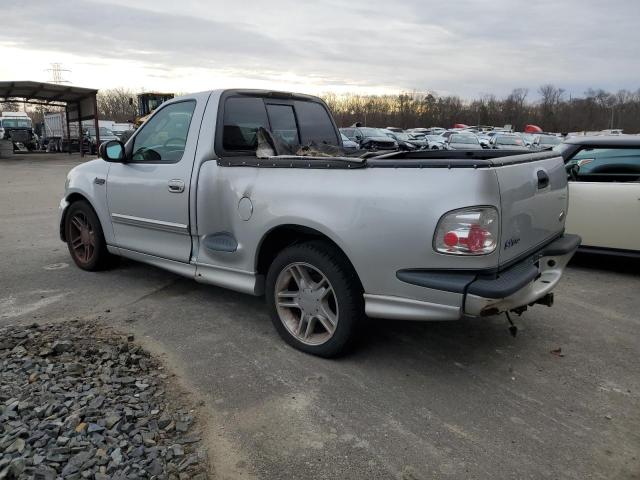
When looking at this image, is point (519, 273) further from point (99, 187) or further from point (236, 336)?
point (99, 187)

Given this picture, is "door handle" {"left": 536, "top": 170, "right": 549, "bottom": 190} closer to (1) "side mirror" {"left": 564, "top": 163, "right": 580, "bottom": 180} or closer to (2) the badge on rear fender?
(2) the badge on rear fender

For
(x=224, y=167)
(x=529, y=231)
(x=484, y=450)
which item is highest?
(x=224, y=167)

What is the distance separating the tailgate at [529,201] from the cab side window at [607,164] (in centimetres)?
264

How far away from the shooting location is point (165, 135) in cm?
487

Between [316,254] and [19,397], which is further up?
[316,254]

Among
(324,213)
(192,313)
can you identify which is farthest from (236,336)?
(324,213)

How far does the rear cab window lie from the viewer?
449 cm

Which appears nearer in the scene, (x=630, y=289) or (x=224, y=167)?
(x=224, y=167)

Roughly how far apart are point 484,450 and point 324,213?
169 cm

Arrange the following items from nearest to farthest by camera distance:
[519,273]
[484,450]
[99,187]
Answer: [484,450] → [519,273] → [99,187]

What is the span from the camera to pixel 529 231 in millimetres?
3453

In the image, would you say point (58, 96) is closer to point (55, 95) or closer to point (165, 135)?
point (55, 95)

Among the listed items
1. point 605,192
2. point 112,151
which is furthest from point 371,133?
point 112,151

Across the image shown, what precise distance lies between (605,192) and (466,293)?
13.5 feet
